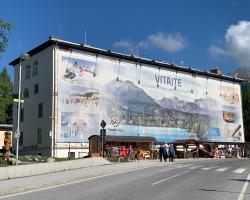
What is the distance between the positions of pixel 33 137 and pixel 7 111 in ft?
102

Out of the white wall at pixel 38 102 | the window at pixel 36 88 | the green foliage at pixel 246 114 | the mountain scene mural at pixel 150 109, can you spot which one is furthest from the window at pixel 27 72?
the green foliage at pixel 246 114

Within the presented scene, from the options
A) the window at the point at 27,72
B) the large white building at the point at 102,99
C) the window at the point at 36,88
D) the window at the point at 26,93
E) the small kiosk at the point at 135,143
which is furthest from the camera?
the window at the point at 27,72

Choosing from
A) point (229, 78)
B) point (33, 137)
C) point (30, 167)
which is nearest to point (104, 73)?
point (33, 137)

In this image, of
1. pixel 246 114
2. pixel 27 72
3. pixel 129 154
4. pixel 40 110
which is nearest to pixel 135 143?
pixel 129 154

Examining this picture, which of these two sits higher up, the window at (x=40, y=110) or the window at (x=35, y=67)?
the window at (x=35, y=67)

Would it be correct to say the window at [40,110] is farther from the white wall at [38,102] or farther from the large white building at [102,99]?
the white wall at [38,102]

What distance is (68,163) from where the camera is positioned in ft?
91.1

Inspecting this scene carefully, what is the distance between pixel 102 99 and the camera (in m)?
56.7

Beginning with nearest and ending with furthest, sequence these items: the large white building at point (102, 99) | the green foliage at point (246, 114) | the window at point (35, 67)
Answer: the large white building at point (102, 99) → the window at point (35, 67) → the green foliage at point (246, 114)

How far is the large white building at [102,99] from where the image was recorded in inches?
2079

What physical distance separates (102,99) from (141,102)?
7.27m

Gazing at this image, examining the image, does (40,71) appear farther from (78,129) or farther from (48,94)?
(78,129)

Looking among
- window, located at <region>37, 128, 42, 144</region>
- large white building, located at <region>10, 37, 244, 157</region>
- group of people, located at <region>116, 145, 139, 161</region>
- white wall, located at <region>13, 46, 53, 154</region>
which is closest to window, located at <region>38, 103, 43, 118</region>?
large white building, located at <region>10, 37, 244, 157</region>

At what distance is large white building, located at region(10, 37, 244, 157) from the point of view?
52812mm
